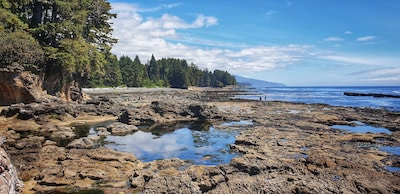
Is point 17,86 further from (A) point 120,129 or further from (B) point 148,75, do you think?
(B) point 148,75

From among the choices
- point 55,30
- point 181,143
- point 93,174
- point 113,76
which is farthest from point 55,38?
point 113,76

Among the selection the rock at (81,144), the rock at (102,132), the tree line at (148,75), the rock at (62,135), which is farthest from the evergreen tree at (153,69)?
the rock at (81,144)

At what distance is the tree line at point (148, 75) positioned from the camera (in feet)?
363

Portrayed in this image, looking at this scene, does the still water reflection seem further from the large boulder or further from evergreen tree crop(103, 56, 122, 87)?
evergreen tree crop(103, 56, 122, 87)

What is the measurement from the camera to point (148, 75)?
496ft

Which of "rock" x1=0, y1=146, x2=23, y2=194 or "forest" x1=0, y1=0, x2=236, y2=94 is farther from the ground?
"forest" x1=0, y1=0, x2=236, y2=94

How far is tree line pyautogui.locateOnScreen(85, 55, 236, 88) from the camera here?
110688 mm

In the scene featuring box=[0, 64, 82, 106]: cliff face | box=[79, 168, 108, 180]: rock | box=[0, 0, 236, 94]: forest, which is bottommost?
box=[79, 168, 108, 180]: rock

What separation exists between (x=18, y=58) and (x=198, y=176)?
2807 centimetres

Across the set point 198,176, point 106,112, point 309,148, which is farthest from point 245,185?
point 106,112

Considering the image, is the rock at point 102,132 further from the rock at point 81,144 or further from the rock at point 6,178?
the rock at point 6,178

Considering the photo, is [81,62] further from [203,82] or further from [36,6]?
[203,82]

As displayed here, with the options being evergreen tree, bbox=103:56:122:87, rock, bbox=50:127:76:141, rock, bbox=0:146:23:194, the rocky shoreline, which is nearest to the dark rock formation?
rock, bbox=0:146:23:194

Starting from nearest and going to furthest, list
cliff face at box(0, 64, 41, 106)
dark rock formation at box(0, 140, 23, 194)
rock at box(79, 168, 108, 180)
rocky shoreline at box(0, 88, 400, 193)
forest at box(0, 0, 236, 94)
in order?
dark rock formation at box(0, 140, 23, 194)
rocky shoreline at box(0, 88, 400, 193)
rock at box(79, 168, 108, 180)
cliff face at box(0, 64, 41, 106)
forest at box(0, 0, 236, 94)
